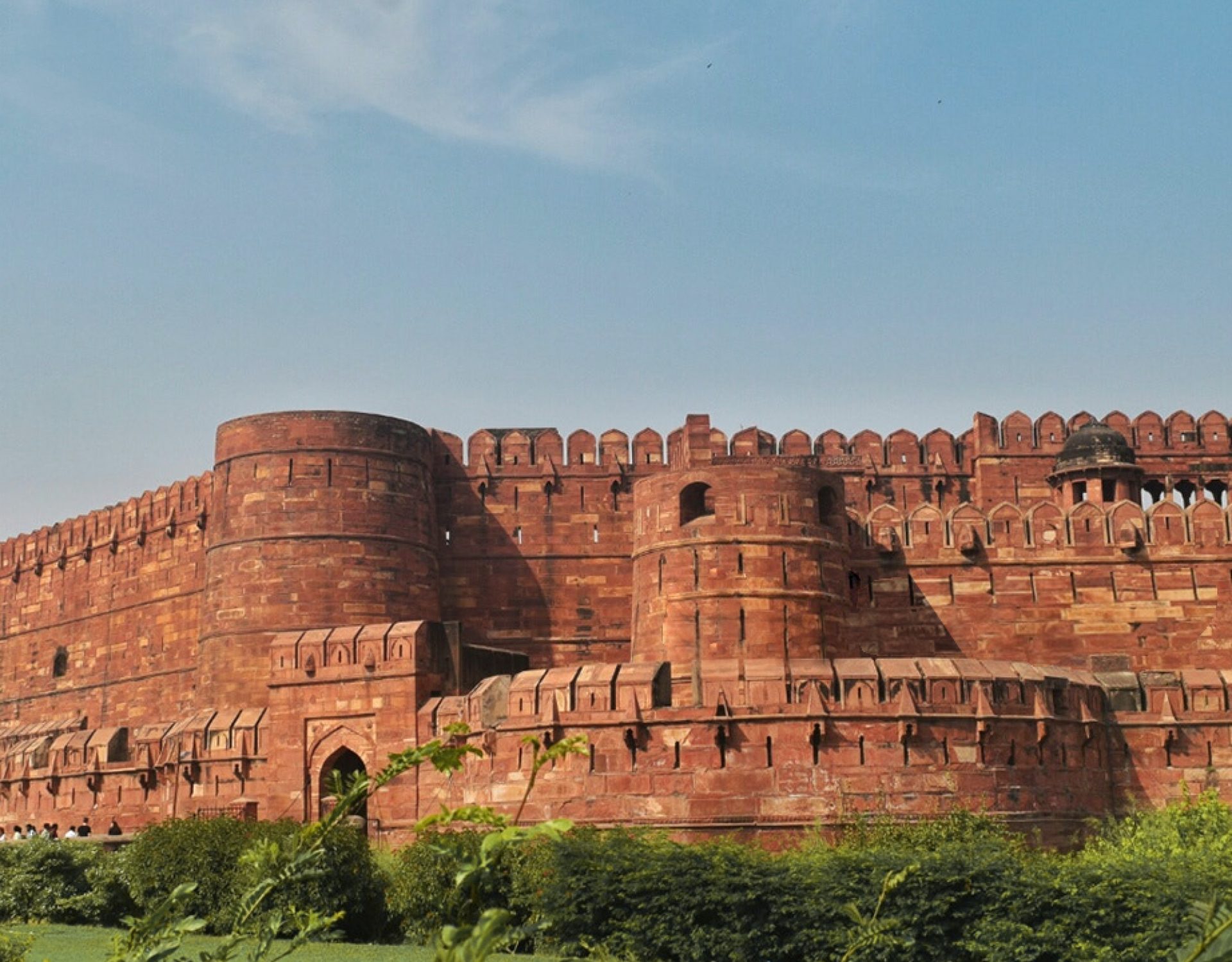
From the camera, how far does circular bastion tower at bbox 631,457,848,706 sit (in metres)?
20.5

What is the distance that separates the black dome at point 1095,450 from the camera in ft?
82.6

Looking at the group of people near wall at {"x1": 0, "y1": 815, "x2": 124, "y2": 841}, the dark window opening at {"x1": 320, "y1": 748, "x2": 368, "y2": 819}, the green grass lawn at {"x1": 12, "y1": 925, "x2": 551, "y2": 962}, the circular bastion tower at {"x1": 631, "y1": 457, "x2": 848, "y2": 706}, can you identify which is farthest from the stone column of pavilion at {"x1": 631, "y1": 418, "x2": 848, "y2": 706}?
the group of people near wall at {"x1": 0, "y1": 815, "x2": 124, "y2": 841}

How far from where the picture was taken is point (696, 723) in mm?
16984

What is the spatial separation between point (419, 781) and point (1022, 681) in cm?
716

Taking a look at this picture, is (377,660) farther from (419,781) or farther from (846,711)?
(846,711)

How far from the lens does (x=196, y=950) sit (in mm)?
12539

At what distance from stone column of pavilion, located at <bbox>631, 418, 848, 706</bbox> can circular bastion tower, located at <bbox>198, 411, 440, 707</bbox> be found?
423cm

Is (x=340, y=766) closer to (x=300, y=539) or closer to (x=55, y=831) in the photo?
(x=300, y=539)

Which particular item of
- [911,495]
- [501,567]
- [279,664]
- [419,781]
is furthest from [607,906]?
[911,495]

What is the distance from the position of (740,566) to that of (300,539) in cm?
675

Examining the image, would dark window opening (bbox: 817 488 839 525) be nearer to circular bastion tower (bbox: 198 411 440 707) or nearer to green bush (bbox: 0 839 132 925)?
circular bastion tower (bbox: 198 411 440 707)

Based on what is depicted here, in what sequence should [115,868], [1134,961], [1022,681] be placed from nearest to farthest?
[1134,961] → [115,868] → [1022,681]

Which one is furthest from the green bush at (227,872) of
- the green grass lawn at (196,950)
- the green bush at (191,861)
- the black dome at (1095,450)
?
the black dome at (1095,450)

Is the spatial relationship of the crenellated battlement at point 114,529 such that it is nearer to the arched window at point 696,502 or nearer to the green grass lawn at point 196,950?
the arched window at point 696,502
